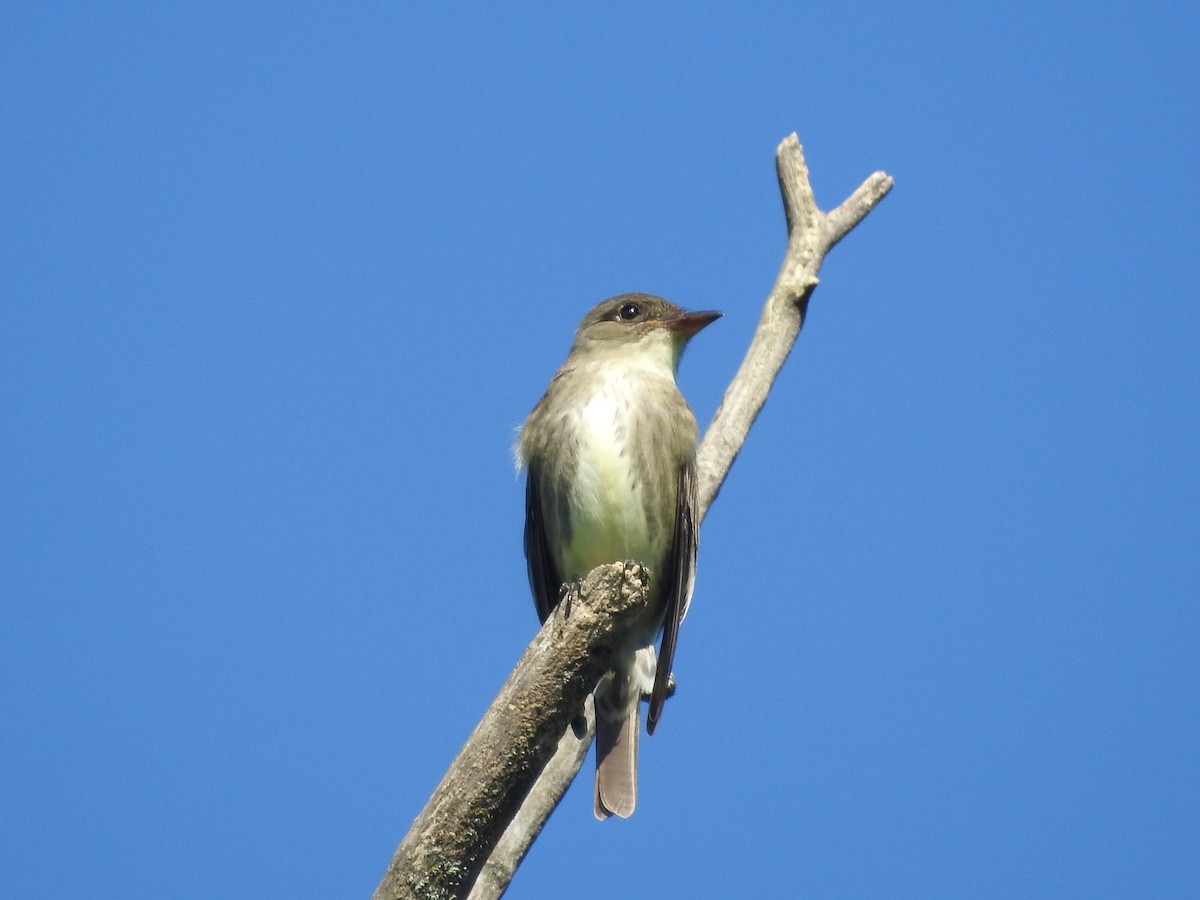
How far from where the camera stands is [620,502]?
7215 mm

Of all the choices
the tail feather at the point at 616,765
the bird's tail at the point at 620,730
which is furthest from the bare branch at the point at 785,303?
the tail feather at the point at 616,765

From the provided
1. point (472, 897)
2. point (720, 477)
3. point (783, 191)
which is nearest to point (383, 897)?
point (472, 897)

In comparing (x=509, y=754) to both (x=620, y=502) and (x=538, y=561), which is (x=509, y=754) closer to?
(x=620, y=502)

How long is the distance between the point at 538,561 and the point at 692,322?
5.62 ft

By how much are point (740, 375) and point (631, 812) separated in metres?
2.79

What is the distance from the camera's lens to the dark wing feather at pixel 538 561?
7.73 meters

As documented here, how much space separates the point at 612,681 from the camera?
7312mm

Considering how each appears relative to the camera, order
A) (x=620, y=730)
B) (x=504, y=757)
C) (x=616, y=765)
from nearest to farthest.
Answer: (x=504, y=757), (x=616, y=765), (x=620, y=730)

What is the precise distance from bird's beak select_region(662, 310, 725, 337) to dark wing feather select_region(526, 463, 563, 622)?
1287 millimetres

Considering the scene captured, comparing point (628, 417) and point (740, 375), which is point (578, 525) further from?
point (740, 375)

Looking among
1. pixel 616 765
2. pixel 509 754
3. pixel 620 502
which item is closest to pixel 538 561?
pixel 620 502

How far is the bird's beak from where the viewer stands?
26.6 ft

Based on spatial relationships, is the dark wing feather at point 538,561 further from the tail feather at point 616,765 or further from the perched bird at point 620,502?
the tail feather at point 616,765

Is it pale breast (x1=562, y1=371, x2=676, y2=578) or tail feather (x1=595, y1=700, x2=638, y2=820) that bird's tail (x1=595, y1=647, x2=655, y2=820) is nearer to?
tail feather (x1=595, y1=700, x2=638, y2=820)
